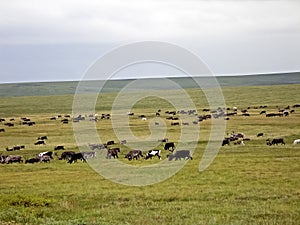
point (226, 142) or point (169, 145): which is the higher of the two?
point (169, 145)

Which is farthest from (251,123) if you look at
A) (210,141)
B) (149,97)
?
(149,97)

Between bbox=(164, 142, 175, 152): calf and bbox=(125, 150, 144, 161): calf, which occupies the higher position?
bbox=(164, 142, 175, 152): calf

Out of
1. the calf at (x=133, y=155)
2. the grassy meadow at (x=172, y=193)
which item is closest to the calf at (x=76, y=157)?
the grassy meadow at (x=172, y=193)

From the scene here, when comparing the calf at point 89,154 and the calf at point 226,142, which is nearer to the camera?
the calf at point 89,154

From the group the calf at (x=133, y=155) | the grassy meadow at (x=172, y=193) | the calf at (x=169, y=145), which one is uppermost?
the calf at (x=169, y=145)

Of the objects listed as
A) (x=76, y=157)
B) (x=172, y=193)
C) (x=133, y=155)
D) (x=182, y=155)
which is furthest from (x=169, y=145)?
(x=172, y=193)

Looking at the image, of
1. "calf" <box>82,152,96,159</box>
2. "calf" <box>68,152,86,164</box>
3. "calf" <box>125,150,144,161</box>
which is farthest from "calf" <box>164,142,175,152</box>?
"calf" <box>68,152,86,164</box>

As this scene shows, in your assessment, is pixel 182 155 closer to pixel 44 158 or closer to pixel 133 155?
pixel 133 155

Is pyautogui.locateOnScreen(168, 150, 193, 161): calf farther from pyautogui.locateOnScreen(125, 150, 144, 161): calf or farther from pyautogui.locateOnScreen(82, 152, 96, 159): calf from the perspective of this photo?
pyautogui.locateOnScreen(82, 152, 96, 159): calf

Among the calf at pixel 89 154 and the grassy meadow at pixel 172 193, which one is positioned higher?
the calf at pixel 89 154

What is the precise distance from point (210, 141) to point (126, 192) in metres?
21.2

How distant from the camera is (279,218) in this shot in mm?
15742

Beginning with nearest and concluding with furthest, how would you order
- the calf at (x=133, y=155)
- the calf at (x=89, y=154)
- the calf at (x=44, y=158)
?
the calf at (x=133, y=155) < the calf at (x=44, y=158) < the calf at (x=89, y=154)

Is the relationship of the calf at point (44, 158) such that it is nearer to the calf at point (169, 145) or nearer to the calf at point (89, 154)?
the calf at point (89, 154)
